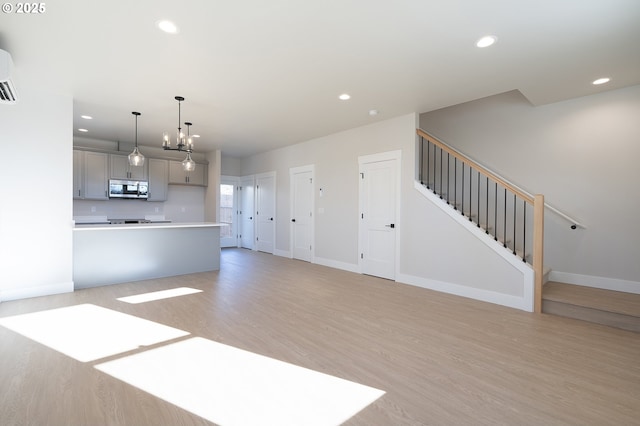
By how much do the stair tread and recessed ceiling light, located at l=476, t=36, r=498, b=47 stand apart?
3023mm

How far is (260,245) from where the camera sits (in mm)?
8508

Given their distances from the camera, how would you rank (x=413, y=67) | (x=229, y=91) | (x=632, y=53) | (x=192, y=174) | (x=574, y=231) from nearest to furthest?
1. (x=632, y=53)
2. (x=413, y=67)
3. (x=229, y=91)
4. (x=574, y=231)
5. (x=192, y=174)

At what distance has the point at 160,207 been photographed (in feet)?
25.4

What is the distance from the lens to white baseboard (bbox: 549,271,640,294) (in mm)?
A: 3920

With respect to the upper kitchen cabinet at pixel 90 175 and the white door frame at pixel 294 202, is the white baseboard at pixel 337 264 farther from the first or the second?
the upper kitchen cabinet at pixel 90 175

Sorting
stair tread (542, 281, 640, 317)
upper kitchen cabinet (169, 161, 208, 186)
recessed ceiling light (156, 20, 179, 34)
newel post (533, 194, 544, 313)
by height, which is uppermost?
recessed ceiling light (156, 20, 179, 34)

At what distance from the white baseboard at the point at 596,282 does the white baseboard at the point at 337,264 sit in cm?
317

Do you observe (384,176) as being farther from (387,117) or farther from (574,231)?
(574,231)

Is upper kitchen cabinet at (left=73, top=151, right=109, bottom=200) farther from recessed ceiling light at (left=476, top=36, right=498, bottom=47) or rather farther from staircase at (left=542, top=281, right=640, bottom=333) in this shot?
staircase at (left=542, top=281, right=640, bottom=333)

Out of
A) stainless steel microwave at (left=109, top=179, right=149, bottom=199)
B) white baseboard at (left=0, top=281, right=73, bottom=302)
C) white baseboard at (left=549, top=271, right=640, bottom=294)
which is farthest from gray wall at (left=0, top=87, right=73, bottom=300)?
white baseboard at (left=549, top=271, right=640, bottom=294)

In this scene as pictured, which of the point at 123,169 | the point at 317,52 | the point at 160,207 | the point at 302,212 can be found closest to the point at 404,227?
the point at 302,212

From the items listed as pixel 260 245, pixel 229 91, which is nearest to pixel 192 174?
pixel 260 245

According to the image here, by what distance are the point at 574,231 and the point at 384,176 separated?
295 cm

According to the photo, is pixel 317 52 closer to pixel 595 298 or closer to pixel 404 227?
pixel 404 227
